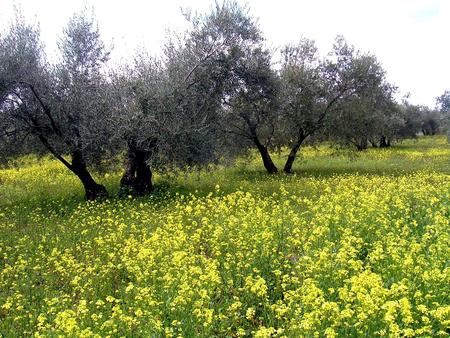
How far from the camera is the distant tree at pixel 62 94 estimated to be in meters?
15.5

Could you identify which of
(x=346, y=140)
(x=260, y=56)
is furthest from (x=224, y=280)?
(x=346, y=140)

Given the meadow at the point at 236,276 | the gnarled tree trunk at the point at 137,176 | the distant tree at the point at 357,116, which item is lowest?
the meadow at the point at 236,276

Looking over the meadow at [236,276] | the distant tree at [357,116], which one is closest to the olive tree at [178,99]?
the meadow at [236,276]

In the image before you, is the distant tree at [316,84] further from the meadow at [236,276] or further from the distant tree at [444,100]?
the distant tree at [444,100]

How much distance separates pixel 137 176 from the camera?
17984mm

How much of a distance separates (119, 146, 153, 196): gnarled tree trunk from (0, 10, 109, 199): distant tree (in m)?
1.03

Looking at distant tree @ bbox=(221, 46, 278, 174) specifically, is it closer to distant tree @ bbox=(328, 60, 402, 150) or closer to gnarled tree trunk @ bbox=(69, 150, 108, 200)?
distant tree @ bbox=(328, 60, 402, 150)

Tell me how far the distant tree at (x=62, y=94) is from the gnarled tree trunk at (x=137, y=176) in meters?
1.03

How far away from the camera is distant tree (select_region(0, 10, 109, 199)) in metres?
15.5

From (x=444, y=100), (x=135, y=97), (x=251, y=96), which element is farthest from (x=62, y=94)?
(x=444, y=100)

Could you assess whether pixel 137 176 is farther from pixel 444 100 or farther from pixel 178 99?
pixel 444 100

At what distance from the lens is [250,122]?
2302 centimetres

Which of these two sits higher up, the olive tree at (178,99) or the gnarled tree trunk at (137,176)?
the olive tree at (178,99)

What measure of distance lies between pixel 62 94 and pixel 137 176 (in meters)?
4.16
